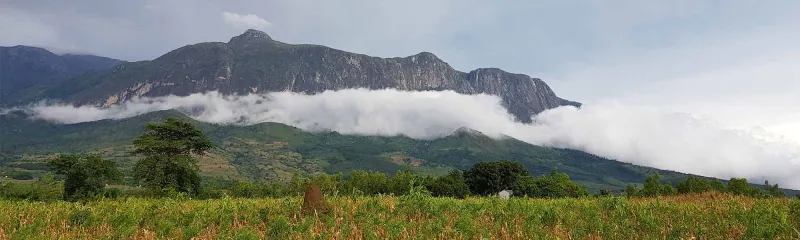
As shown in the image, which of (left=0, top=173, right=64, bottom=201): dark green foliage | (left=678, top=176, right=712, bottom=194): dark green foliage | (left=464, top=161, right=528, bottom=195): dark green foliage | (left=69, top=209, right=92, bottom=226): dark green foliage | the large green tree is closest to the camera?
(left=69, top=209, right=92, bottom=226): dark green foliage

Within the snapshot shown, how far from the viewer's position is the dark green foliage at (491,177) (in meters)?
86.1

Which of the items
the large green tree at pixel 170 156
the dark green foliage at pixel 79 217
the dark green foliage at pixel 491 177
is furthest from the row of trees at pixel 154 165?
the dark green foliage at pixel 491 177

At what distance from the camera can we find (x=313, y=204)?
12.0 meters

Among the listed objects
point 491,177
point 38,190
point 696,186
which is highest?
point 696,186

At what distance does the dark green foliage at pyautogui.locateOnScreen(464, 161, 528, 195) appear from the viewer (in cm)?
8606

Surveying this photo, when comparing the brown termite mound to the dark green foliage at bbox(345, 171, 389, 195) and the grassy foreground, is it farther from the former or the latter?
the dark green foliage at bbox(345, 171, 389, 195)

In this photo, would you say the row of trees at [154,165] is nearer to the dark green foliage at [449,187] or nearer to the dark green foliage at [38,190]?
the dark green foliage at [38,190]

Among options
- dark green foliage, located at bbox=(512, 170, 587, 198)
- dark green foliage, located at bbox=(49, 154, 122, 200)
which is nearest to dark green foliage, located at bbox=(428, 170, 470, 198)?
dark green foliage, located at bbox=(512, 170, 587, 198)

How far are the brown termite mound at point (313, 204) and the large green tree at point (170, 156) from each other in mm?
50332

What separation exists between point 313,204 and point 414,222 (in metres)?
3.34

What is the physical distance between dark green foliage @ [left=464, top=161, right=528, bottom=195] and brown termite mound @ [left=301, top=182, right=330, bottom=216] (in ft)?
250

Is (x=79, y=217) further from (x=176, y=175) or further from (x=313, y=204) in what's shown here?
(x=176, y=175)

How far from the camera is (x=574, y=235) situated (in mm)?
9086

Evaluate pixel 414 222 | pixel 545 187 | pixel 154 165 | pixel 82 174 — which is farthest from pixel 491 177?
pixel 414 222
